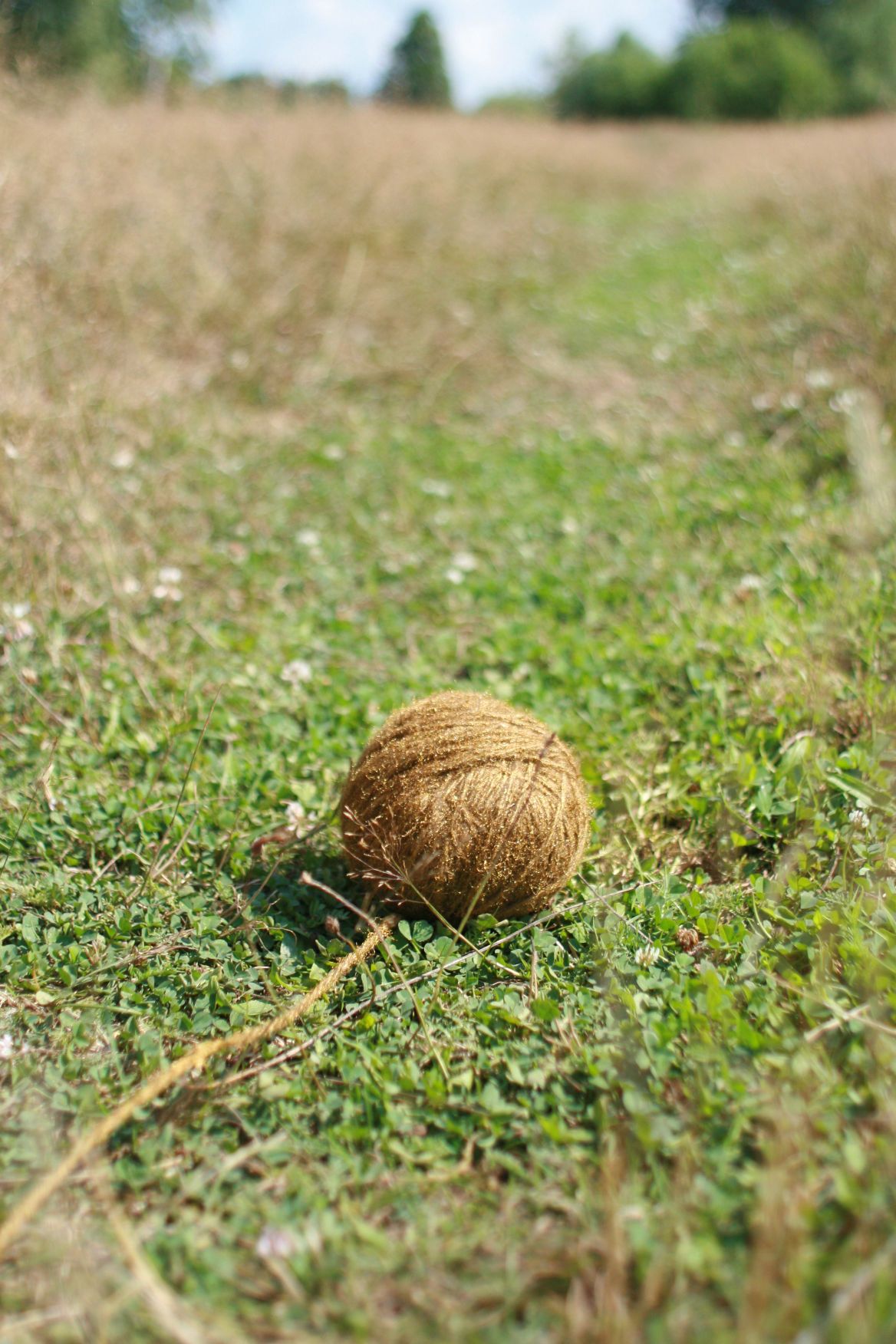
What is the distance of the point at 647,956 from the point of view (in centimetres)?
236

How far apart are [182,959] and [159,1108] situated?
0.46m

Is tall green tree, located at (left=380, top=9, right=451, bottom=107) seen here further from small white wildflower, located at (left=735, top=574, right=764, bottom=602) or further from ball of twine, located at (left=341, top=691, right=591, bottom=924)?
ball of twine, located at (left=341, top=691, right=591, bottom=924)

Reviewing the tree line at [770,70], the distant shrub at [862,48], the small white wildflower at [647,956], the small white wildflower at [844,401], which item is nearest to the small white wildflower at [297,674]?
the small white wildflower at [647,956]

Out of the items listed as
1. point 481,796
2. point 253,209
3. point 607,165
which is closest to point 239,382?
point 253,209

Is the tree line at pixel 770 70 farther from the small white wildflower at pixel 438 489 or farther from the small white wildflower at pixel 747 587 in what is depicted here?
the small white wildflower at pixel 747 587

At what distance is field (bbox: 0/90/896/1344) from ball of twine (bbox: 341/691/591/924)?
0.43ft

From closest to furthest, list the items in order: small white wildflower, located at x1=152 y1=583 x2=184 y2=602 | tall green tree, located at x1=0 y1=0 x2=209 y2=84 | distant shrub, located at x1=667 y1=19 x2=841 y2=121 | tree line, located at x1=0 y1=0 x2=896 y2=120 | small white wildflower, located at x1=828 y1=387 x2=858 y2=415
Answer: small white wildflower, located at x1=152 y1=583 x2=184 y2=602, small white wildflower, located at x1=828 y1=387 x2=858 y2=415, tall green tree, located at x1=0 y1=0 x2=209 y2=84, tree line, located at x1=0 y1=0 x2=896 y2=120, distant shrub, located at x1=667 y1=19 x2=841 y2=121

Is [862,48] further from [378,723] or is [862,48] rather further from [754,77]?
[378,723]

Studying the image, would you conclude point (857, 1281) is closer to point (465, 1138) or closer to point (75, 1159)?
point (465, 1138)

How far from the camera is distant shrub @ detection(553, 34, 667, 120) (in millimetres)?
33812

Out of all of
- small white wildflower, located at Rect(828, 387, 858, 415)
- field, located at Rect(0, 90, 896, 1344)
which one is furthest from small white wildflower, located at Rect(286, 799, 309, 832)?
small white wildflower, located at Rect(828, 387, 858, 415)

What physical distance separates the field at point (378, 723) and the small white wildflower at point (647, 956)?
0.06 feet

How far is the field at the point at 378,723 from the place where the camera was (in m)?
1.68

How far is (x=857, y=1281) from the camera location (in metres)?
1.41
